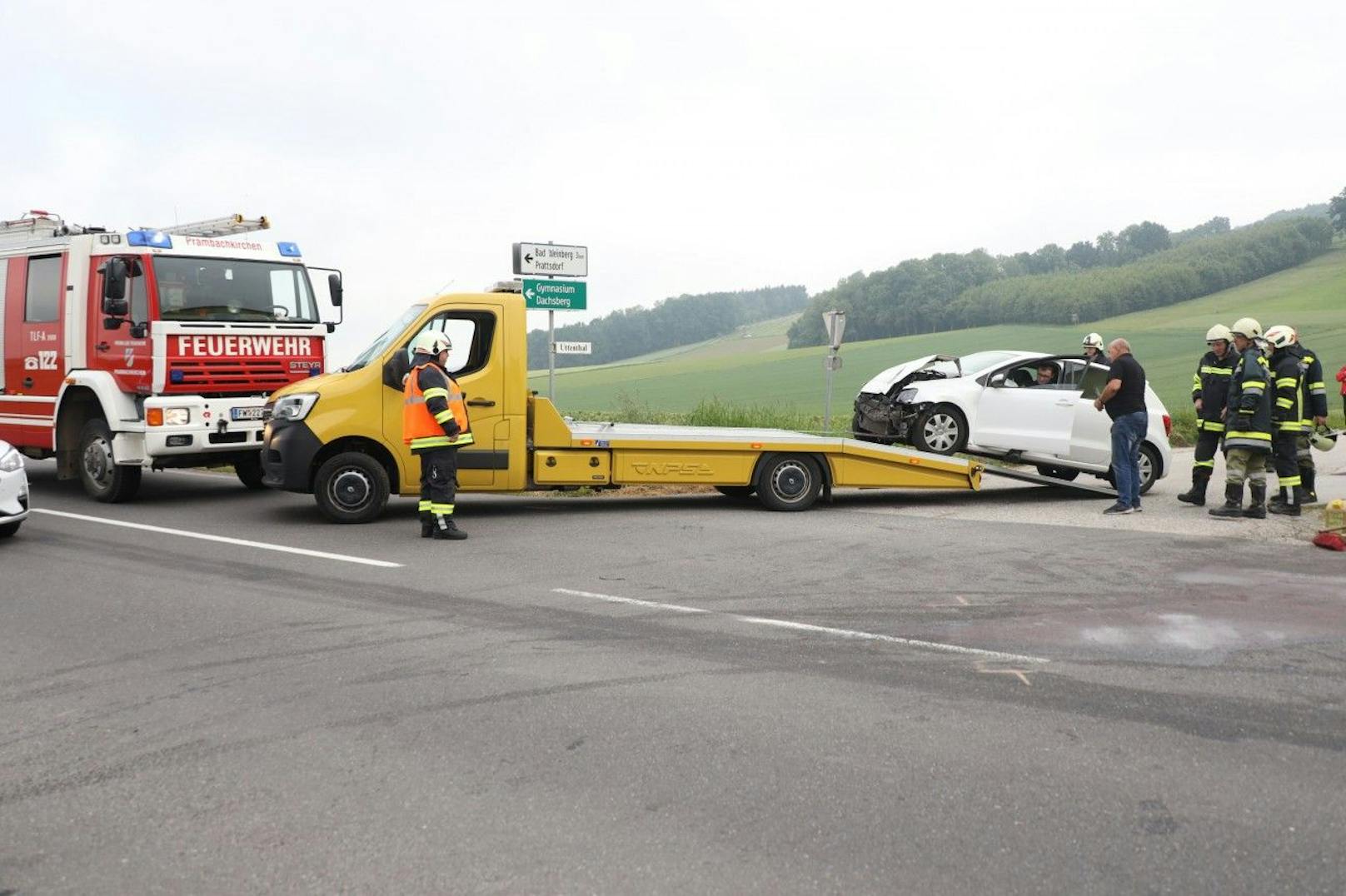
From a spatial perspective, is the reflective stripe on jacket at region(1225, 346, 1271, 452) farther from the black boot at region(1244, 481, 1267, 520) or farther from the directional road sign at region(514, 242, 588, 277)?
the directional road sign at region(514, 242, 588, 277)

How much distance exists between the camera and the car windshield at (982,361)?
45.4ft

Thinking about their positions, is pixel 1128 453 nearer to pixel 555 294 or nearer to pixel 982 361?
pixel 982 361

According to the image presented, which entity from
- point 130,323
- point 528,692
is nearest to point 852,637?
point 528,692

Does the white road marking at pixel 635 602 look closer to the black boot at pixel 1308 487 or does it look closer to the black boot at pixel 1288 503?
the black boot at pixel 1288 503

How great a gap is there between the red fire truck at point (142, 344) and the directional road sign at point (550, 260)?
2.78 meters

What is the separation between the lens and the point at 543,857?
11.2 ft

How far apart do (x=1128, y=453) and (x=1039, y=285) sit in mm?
52778

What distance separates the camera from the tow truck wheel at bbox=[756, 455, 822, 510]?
37.6 ft

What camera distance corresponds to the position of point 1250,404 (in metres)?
10.6

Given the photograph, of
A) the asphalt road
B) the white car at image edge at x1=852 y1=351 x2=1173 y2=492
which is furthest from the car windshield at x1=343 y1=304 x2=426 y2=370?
the white car at image edge at x1=852 y1=351 x2=1173 y2=492

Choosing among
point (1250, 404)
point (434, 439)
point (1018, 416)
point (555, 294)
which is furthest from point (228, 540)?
point (1250, 404)

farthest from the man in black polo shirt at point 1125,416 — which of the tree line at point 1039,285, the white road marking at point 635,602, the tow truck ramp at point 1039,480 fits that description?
the tree line at point 1039,285

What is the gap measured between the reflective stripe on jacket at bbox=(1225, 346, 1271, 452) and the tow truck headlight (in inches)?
352

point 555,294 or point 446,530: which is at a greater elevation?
point 555,294
